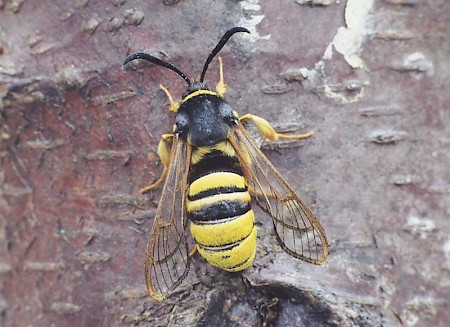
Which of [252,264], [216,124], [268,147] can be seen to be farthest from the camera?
[216,124]

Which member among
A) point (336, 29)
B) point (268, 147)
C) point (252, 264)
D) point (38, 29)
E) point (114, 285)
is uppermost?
point (336, 29)

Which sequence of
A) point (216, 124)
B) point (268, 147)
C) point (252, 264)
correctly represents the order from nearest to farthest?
point (252, 264)
point (268, 147)
point (216, 124)

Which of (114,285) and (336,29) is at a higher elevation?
(336,29)

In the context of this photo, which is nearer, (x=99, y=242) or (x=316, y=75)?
(x=316, y=75)

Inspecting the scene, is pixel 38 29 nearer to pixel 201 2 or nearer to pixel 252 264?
pixel 201 2

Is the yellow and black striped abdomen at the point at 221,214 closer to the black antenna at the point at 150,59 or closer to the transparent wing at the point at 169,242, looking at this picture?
the transparent wing at the point at 169,242

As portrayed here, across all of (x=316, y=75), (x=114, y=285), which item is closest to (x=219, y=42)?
(x=316, y=75)

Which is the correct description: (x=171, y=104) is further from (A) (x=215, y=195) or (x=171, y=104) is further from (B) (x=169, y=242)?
(B) (x=169, y=242)

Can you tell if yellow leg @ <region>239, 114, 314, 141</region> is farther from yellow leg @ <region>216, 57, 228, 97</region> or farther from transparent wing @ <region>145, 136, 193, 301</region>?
transparent wing @ <region>145, 136, 193, 301</region>
